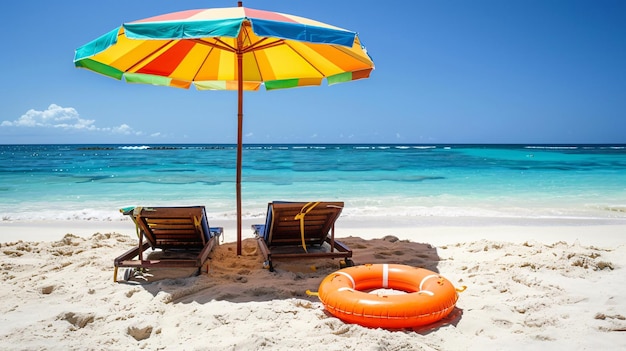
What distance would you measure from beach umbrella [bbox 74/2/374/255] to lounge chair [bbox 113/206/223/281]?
1.58ft

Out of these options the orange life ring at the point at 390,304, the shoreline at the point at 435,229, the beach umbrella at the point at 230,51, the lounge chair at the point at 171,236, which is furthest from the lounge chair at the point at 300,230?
the shoreline at the point at 435,229

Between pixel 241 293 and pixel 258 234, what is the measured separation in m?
1.40

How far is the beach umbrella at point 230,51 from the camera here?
3070 mm

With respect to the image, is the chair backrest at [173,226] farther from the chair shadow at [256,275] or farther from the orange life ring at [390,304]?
the orange life ring at [390,304]

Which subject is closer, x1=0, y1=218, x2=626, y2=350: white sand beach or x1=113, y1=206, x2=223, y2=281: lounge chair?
x1=0, y1=218, x2=626, y2=350: white sand beach

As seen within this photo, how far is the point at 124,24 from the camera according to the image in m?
3.14

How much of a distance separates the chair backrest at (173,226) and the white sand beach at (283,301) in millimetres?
358

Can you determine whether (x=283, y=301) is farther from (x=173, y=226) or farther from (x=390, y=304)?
(x=173, y=226)

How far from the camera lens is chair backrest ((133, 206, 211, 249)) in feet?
12.6

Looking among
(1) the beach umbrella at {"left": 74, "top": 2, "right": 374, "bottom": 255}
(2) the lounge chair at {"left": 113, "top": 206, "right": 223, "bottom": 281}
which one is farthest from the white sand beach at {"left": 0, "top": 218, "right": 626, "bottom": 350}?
A: (1) the beach umbrella at {"left": 74, "top": 2, "right": 374, "bottom": 255}

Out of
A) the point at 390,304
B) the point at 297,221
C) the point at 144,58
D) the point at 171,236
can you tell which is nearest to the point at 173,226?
the point at 171,236

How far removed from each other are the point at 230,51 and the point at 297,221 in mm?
1945

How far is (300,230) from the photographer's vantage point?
4523mm

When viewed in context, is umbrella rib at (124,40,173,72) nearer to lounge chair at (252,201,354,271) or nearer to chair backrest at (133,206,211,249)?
chair backrest at (133,206,211,249)
